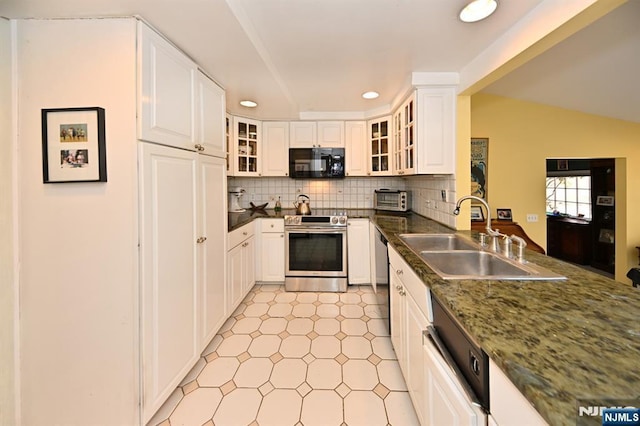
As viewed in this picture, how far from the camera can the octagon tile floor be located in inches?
58.1

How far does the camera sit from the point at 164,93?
146 centimetres

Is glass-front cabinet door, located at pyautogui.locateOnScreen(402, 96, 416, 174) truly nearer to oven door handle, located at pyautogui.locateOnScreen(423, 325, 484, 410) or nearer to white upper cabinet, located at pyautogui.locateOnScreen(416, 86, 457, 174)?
white upper cabinet, located at pyautogui.locateOnScreen(416, 86, 457, 174)

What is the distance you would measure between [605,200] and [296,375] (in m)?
5.57

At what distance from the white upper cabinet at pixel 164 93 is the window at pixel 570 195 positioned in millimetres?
6907

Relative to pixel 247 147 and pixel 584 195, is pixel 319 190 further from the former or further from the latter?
pixel 584 195

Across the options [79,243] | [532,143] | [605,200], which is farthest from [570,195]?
[79,243]

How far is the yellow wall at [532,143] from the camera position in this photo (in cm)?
333

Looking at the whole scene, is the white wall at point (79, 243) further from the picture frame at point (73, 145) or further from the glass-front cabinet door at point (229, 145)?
the glass-front cabinet door at point (229, 145)

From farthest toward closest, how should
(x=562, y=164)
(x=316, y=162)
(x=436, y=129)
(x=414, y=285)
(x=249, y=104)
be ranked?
(x=562, y=164), (x=316, y=162), (x=249, y=104), (x=436, y=129), (x=414, y=285)

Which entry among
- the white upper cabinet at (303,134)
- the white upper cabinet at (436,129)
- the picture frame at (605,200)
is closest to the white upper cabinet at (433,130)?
the white upper cabinet at (436,129)

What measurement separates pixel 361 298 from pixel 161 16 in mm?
2864

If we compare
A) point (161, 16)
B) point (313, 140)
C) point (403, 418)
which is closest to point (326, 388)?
point (403, 418)

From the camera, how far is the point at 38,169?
1249 mm

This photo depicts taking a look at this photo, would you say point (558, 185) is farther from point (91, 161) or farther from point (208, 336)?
point (91, 161)
